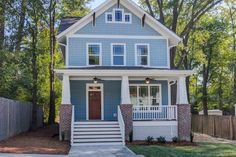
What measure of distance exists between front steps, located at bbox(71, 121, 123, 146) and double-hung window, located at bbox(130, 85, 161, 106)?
3.76 m

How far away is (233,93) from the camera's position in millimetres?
45344

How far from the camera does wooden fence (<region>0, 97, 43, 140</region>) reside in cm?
1864

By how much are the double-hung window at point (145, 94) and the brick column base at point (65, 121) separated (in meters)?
5.12

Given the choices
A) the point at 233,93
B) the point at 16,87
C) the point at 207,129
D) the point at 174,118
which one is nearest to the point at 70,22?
the point at 16,87

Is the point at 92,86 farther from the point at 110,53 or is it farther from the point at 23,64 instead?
the point at 23,64

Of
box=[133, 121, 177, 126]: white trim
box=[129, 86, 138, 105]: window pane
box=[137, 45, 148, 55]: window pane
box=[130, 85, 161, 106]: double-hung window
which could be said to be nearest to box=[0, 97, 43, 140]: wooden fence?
box=[133, 121, 177, 126]: white trim

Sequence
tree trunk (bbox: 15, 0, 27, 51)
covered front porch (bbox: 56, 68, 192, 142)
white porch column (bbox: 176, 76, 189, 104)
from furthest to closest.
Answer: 1. tree trunk (bbox: 15, 0, 27, 51)
2. white porch column (bbox: 176, 76, 189, 104)
3. covered front porch (bbox: 56, 68, 192, 142)

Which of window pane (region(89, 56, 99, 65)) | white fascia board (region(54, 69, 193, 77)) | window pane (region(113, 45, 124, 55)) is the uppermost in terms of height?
window pane (region(113, 45, 124, 55))

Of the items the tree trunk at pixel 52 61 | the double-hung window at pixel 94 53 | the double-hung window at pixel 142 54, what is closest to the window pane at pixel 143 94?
the double-hung window at pixel 142 54

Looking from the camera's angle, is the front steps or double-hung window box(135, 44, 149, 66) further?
double-hung window box(135, 44, 149, 66)

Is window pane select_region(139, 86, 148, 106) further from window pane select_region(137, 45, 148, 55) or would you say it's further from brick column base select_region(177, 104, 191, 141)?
brick column base select_region(177, 104, 191, 141)

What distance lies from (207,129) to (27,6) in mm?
16885

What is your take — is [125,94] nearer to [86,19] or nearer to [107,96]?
[107,96]

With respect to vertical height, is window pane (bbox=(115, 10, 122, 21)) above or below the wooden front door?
above
